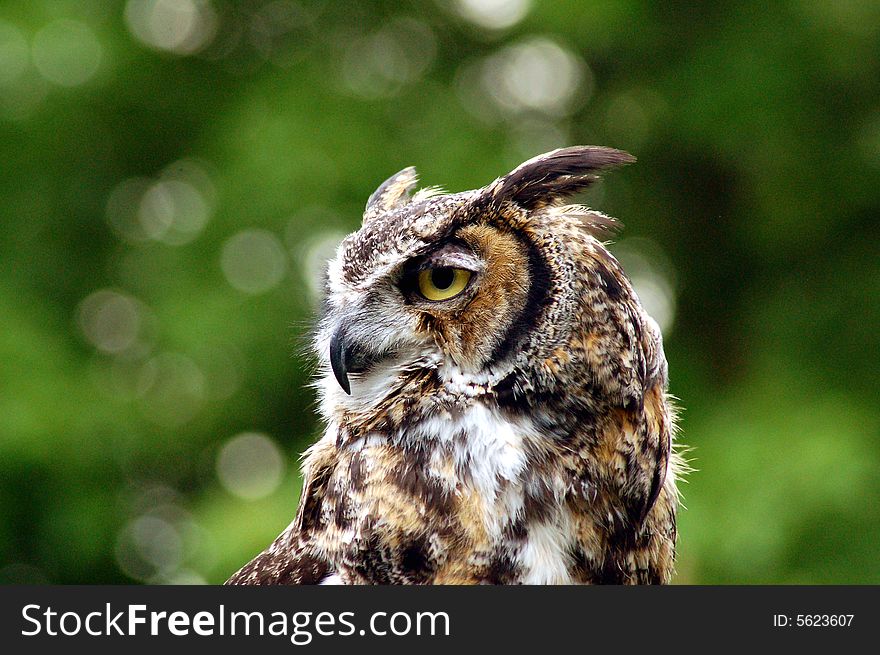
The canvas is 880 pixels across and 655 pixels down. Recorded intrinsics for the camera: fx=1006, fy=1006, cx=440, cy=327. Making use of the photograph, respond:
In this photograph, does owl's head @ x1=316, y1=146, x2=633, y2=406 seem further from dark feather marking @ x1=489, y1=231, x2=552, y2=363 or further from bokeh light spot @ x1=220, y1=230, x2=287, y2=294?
bokeh light spot @ x1=220, y1=230, x2=287, y2=294

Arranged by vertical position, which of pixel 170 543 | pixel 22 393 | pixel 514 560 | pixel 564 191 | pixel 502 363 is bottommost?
pixel 514 560

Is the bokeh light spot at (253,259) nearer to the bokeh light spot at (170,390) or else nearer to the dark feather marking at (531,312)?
the bokeh light spot at (170,390)

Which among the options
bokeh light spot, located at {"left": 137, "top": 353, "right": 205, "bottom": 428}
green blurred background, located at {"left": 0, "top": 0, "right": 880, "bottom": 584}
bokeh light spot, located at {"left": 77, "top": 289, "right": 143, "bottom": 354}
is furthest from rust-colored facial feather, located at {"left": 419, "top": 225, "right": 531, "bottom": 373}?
bokeh light spot, located at {"left": 77, "top": 289, "right": 143, "bottom": 354}

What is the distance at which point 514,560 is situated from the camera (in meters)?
1.82

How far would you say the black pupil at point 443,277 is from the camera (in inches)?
72.0

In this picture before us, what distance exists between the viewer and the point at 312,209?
4988 mm

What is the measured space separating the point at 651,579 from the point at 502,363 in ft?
1.80

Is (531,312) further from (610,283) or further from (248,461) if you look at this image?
(248,461)

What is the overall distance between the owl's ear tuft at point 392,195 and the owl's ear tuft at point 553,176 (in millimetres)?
336

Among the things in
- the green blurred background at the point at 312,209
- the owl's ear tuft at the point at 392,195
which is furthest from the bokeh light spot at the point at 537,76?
the owl's ear tuft at the point at 392,195

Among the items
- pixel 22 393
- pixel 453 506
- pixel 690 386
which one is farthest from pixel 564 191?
pixel 22 393

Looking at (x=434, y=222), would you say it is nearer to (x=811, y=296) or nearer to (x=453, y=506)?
(x=453, y=506)

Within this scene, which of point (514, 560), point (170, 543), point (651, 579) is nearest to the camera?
point (514, 560)

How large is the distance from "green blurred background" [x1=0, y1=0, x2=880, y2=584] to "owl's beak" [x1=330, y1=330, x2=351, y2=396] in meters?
2.53
